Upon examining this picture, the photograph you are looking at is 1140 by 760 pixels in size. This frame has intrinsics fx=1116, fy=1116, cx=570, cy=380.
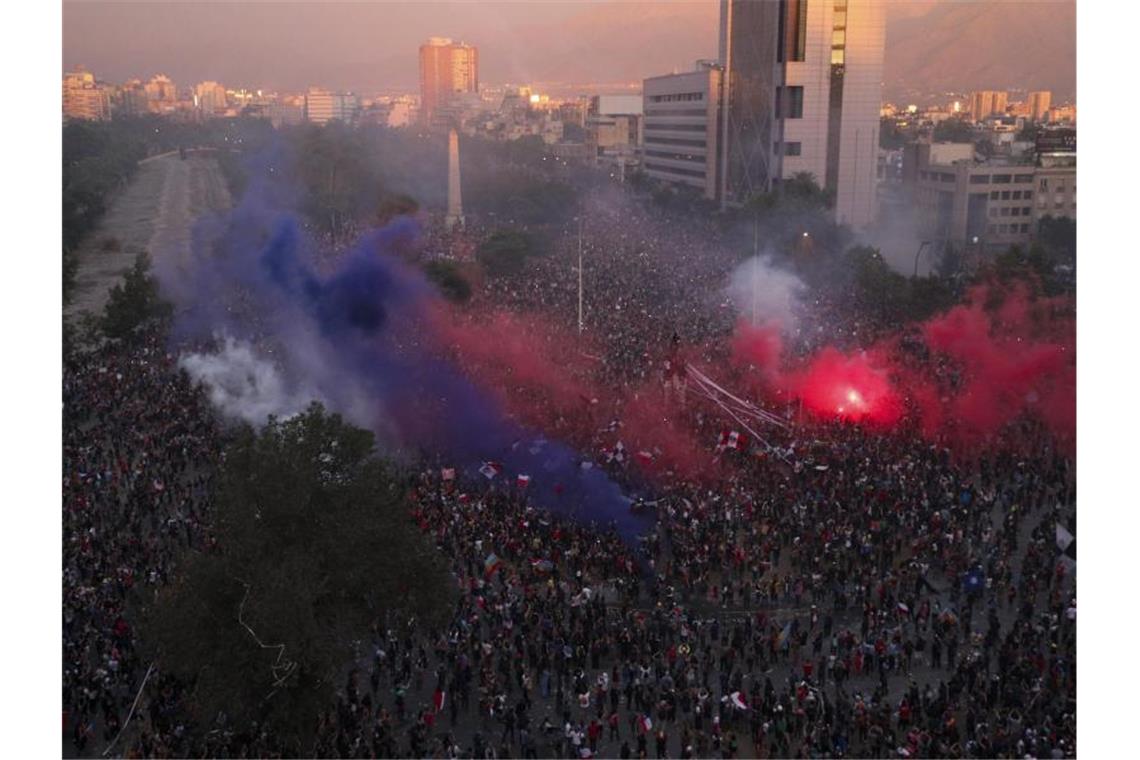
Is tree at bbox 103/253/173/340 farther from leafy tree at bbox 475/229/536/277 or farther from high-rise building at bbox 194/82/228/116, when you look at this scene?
high-rise building at bbox 194/82/228/116

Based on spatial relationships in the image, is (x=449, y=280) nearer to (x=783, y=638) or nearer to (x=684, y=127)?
(x=783, y=638)

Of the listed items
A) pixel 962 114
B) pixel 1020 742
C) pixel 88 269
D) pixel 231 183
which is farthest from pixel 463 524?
pixel 962 114

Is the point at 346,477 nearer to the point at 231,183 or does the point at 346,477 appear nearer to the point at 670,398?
the point at 670,398

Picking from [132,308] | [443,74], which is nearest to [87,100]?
[443,74]

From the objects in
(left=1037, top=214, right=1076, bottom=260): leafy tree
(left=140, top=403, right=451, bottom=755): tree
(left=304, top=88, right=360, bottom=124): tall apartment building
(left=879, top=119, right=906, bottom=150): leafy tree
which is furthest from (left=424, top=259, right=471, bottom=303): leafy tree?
(left=304, top=88, right=360, bottom=124): tall apartment building

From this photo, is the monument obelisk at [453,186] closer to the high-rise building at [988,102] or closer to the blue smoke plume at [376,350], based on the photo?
the blue smoke plume at [376,350]

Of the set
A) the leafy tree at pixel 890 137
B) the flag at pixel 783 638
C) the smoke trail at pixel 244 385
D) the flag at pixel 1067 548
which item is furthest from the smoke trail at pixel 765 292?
the leafy tree at pixel 890 137
